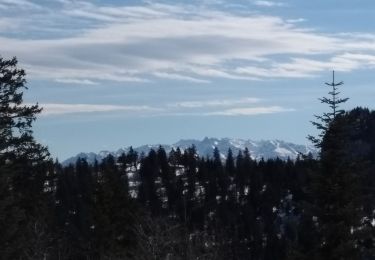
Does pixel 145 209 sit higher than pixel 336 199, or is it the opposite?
pixel 336 199

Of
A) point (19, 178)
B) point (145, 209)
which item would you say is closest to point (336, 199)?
point (19, 178)

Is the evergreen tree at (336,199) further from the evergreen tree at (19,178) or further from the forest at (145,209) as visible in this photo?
the evergreen tree at (19,178)

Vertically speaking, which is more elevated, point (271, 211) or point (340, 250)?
point (340, 250)

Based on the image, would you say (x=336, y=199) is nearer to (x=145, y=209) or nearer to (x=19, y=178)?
(x=19, y=178)

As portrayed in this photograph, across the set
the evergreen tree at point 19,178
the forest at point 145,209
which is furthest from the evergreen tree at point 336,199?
the evergreen tree at point 19,178

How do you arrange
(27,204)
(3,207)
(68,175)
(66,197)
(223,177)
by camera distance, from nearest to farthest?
1. (3,207)
2. (27,204)
3. (66,197)
4. (68,175)
5. (223,177)

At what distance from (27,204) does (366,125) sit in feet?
385

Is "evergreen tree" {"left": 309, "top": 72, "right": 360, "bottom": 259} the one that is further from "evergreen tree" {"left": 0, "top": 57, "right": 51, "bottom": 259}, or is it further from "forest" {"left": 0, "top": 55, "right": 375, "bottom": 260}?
"evergreen tree" {"left": 0, "top": 57, "right": 51, "bottom": 259}

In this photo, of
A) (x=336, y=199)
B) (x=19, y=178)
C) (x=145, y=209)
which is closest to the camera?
(x=336, y=199)

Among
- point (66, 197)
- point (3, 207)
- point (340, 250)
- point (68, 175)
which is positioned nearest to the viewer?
point (340, 250)

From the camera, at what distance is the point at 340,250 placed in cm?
2183

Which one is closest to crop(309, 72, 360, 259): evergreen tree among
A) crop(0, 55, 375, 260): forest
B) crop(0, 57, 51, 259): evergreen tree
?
crop(0, 55, 375, 260): forest

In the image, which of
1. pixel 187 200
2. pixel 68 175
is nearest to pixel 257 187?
pixel 187 200

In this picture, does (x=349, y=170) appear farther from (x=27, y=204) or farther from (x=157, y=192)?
(x=157, y=192)
